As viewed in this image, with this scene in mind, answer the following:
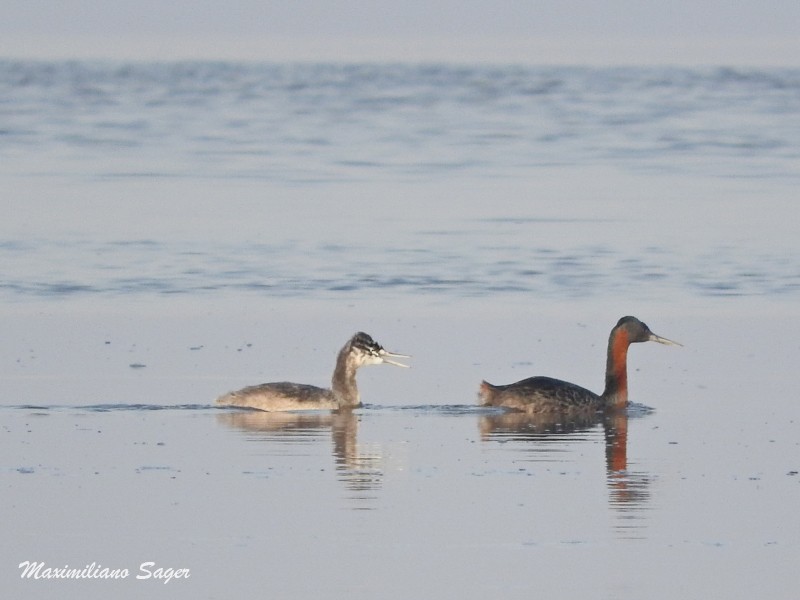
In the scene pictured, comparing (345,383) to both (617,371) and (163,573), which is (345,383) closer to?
(617,371)

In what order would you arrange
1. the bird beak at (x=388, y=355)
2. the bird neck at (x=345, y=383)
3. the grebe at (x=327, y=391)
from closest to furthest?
the grebe at (x=327, y=391) → the bird neck at (x=345, y=383) → the bird beak at (x=388, y=355)

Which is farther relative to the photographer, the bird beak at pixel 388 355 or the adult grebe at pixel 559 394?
the bird beak at pixel 388 355

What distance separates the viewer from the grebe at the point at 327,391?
1359cm

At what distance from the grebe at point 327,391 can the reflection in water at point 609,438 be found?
1134 millimetres

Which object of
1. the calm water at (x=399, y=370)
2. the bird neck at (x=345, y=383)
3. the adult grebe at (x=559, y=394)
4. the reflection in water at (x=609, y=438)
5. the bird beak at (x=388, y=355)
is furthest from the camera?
the bird beak at (x=388, y=355)

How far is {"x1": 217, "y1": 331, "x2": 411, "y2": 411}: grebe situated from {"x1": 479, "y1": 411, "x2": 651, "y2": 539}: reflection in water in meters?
1.13

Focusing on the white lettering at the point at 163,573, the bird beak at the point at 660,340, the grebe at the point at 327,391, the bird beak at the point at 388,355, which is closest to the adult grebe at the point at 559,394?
the bird beak at the point at 660,340

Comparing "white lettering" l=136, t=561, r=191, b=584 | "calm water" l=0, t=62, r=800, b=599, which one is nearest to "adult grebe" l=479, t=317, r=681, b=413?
"calm water" l=0, t=62, r=800, b=599

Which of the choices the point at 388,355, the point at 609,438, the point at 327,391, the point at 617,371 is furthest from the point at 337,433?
the point at 617,371

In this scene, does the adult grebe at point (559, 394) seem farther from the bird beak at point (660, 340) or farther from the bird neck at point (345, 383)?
the bird neck at point (345, 383)

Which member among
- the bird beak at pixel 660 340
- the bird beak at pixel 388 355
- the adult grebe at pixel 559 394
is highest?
the bird beak at pixel 660 340

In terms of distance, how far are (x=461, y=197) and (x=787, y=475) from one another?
16.4 metres

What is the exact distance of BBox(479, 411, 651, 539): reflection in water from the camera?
10.3 m

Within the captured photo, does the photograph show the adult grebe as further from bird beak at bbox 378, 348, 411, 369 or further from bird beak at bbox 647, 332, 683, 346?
bird beak at bbox 378, 348, 411, 369
